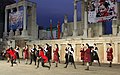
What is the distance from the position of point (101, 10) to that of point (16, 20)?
49.6 feet

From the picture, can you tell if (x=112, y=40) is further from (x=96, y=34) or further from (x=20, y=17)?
(x=20, y=17)

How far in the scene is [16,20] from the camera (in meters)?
40.2

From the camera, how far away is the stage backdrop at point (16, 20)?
1560 inches

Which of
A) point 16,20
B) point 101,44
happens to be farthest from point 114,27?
point 16,20

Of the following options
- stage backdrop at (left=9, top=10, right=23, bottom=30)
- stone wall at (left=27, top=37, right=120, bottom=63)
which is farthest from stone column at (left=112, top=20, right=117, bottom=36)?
stage backdrop at (left=9, top=10, right=23, bottom=30)

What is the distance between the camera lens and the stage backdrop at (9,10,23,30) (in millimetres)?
39625

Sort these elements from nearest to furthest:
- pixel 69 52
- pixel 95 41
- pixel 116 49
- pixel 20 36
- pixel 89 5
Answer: pixel 69 52 → pixel 116 49 → pixel 95 41 → pixel 89 5 → pixel 20 36

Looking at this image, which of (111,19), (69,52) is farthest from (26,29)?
(69,52)

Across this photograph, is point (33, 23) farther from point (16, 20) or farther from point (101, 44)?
point (101, 44)

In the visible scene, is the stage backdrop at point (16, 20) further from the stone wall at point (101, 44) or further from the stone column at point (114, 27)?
the stone column at point (114, 27)

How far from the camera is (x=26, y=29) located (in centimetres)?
3984

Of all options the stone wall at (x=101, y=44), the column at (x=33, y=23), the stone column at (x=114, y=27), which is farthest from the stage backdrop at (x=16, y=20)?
the stone column at (x=114, y=27)

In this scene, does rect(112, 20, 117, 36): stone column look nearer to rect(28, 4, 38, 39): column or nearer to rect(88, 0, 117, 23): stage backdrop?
rect(88, 0, 117, 23): stage backdrop

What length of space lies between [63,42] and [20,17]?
515 inches
